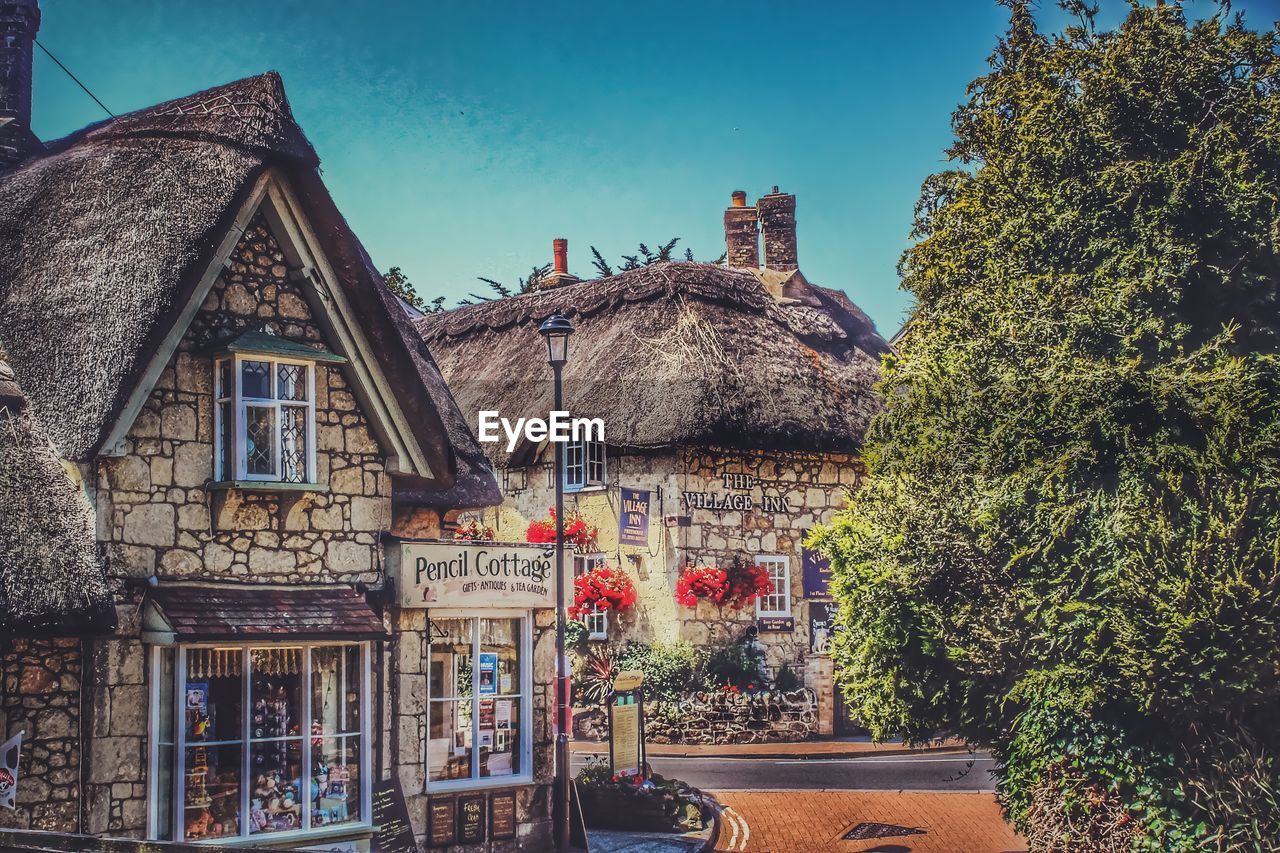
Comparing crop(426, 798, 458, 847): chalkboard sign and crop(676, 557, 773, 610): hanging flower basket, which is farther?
crop(676, 557, 773, 610): hanging flower basket

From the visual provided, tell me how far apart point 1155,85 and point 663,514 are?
44.1 feet

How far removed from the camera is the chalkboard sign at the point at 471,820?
1357 cm

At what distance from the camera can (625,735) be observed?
15.7 metres

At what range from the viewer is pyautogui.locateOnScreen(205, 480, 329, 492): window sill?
40.0ft

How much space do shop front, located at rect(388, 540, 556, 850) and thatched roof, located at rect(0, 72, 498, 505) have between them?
1013 mm

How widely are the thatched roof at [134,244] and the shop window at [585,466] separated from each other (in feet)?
38.3

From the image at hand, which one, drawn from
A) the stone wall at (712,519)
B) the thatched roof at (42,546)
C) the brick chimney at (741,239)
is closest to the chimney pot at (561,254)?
the brick chimney at (741,239)

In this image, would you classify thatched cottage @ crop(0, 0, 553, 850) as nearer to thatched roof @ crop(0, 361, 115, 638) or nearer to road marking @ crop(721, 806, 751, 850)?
thatched roof @ crop(0, 361, 115, 638)

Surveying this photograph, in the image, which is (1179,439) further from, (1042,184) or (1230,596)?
(1042,184)

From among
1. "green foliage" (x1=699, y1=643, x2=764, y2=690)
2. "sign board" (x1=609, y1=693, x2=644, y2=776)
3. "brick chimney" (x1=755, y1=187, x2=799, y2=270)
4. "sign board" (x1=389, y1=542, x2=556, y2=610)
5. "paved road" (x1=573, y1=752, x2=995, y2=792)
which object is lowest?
"paved road" (x1=573, y1=752, x2=995, y2=792)

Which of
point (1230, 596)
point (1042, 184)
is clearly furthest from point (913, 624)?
point (1042, 184)

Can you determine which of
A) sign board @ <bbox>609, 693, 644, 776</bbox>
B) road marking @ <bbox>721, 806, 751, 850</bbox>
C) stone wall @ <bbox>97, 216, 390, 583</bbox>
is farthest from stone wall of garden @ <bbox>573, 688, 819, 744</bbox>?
stone wall @ <bbox>97, 216, 390, 583</bbox>

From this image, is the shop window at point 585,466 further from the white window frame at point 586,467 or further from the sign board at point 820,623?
the sign board at point 820,623

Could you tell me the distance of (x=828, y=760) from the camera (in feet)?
69.4
